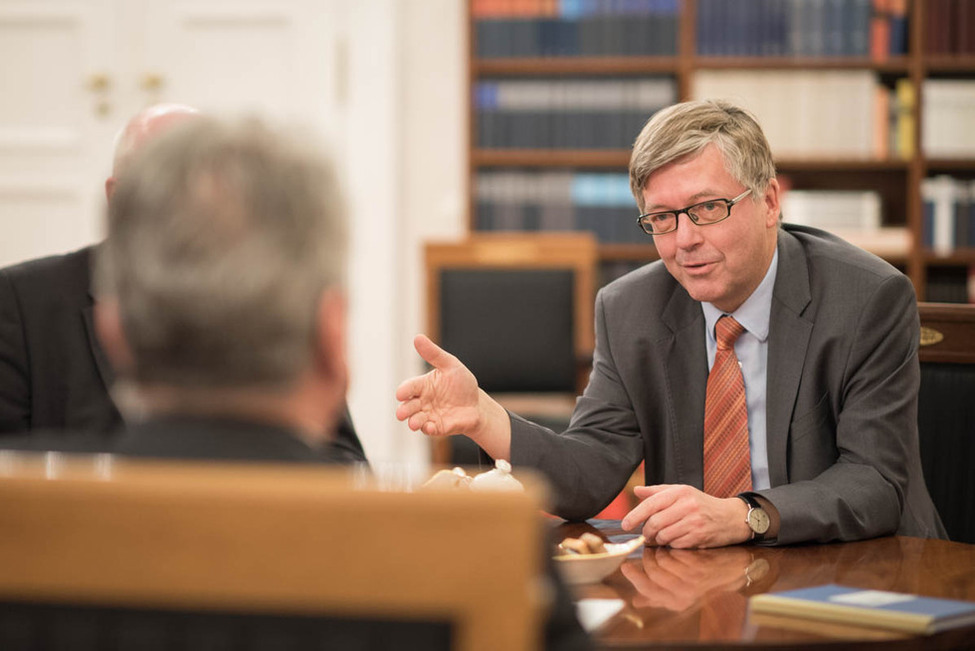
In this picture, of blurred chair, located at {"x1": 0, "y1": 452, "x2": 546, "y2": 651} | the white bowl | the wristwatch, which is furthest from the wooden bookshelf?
blurred chair, located at {"x1": 0, "y1": 452, "x2": 546, "y2": 651}

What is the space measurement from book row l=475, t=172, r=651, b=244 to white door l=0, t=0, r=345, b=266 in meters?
0.88

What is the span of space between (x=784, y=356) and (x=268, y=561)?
141 cm

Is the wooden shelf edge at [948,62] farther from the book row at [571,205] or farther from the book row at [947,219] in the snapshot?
the book row at [571,205]

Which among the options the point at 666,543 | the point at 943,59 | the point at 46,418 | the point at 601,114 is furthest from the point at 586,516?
the point at 943,59

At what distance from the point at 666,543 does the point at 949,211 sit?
12.7 ft

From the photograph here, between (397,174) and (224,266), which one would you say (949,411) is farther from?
(397,174)

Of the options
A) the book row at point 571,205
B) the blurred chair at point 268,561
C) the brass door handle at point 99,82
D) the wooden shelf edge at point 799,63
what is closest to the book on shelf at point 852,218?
the wooden shelf edge at point 799,63

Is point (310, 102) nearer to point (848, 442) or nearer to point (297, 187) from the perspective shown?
point (848, 442)

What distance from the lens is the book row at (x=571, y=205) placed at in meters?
5.06

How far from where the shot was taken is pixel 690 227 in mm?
2016

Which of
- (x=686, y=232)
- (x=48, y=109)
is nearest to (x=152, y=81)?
(x=48, y=109)

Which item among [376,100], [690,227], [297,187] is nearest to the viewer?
[297,187]

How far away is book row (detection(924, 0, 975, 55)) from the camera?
15.9 feet

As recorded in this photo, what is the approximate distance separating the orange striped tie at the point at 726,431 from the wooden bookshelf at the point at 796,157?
10.1ft
